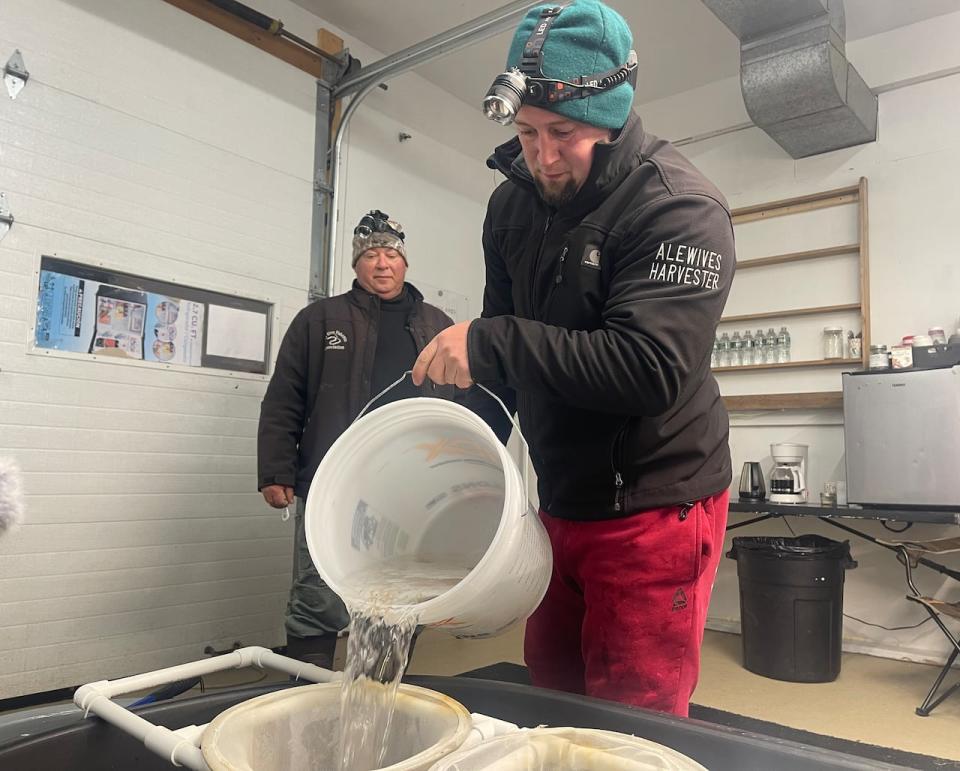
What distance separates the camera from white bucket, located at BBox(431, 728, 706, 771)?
0.63 metres

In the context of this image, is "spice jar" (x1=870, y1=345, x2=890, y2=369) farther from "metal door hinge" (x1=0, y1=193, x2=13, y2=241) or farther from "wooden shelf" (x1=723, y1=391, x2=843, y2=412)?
"metal door hinge" (x1=0, y1=193, x2=13, y2=241)

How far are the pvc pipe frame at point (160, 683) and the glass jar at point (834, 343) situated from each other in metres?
3.28

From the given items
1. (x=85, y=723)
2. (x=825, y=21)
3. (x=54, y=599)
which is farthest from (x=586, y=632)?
(x=825, y=21)

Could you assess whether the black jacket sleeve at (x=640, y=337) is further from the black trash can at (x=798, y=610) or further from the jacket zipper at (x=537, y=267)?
the black trash can at (x=798, y=610)

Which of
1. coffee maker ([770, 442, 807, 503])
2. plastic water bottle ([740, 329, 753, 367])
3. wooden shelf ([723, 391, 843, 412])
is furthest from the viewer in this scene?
plastic water bottle ([740, 329, 753, 367])

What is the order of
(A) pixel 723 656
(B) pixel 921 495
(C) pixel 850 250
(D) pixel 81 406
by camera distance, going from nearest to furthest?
(D) pixel 81 406, (B) pixel 921 495, (A) pixel 723 656, (C) pixel 850 250

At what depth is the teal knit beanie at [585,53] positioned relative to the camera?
1.00 m

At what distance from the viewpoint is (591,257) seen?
3.44 feet

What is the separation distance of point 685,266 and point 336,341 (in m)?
1.90

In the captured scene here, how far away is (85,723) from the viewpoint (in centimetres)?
78

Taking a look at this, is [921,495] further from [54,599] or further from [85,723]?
[54,599]

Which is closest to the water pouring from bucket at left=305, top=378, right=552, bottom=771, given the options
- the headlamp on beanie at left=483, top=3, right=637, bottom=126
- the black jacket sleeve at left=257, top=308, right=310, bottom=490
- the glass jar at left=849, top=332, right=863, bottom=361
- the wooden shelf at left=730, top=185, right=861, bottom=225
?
the headlamp on beanie at left=483, top=3, right=637, bottom=126

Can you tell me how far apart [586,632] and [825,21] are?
299 cm

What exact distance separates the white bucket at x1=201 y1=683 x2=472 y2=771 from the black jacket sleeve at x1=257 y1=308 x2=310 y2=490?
1729 mm
